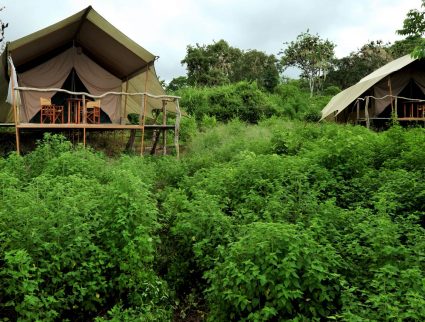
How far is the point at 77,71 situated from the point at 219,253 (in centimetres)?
1038

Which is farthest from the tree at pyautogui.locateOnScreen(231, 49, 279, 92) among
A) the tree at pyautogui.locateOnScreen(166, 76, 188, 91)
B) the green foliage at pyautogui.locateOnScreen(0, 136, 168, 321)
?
the green foliage at pyautogui.locateOnScreen(0, 136, 168, 321)

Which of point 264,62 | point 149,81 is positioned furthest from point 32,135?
point 264,62

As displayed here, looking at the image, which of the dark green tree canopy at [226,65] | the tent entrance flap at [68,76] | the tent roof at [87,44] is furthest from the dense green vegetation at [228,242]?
the dark green tree canopy at [226,65]

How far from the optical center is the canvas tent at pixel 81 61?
12.0m

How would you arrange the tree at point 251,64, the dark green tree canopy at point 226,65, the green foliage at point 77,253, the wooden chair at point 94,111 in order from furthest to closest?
the tree at point 251,64 < the dark green tree canopy at point 226,65 < the wooden chair at point 94,111 < the green foliage at point 77,253

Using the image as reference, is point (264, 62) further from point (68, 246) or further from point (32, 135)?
point (68, 246)

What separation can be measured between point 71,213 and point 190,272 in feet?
6.15

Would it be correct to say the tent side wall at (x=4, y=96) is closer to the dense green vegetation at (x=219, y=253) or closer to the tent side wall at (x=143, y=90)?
the tent side wall at (x=143, y=90)

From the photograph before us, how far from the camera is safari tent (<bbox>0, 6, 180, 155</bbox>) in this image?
11.8m

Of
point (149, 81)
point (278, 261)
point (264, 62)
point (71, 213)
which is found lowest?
point (278, 261)

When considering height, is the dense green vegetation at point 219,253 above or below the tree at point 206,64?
below

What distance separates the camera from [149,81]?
15477 mm

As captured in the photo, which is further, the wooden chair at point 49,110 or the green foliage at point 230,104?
the green foliage at point 230,104

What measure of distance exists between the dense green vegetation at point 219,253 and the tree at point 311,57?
1280 inches
